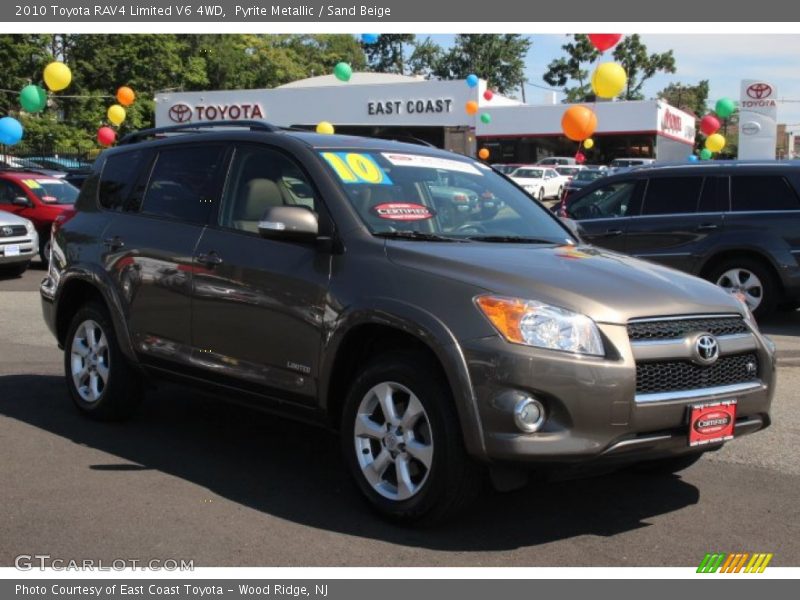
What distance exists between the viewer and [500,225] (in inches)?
211

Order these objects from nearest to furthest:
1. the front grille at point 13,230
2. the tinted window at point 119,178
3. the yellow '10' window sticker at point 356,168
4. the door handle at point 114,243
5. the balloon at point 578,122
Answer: the yellow '10' window sticker at point 356,168, the door handle at point 114,243, the tinted window at point 119,178, the front grille at point 13,230, the balloon at point 578,122

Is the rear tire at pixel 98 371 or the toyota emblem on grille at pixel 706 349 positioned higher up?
the toyota emblem on grille at pixel 706 349

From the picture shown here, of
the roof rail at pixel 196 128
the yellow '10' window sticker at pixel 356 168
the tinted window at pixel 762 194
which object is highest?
the roof rail at pixel 196 128

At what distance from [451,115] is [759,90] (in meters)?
16.2

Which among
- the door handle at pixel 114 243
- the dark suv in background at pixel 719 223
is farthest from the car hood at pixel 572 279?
the dark suv in background at pixel 719 223

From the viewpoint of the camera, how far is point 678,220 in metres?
11.2

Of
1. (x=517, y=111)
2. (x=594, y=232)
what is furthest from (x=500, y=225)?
(x=517, y=111)

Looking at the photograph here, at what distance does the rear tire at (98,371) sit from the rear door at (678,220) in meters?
7.01

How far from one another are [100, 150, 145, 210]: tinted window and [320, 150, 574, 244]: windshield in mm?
1846

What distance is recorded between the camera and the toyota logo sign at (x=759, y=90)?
99.2ft

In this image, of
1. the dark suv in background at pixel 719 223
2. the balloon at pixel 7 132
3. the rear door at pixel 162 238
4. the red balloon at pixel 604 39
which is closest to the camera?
the rear door at pixel 162 238

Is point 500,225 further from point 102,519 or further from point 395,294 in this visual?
point 102,519

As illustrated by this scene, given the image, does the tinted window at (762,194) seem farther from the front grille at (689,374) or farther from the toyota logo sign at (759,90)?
the toyota logo sign at (759,90)

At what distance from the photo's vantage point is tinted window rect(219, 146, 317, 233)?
209 inches
